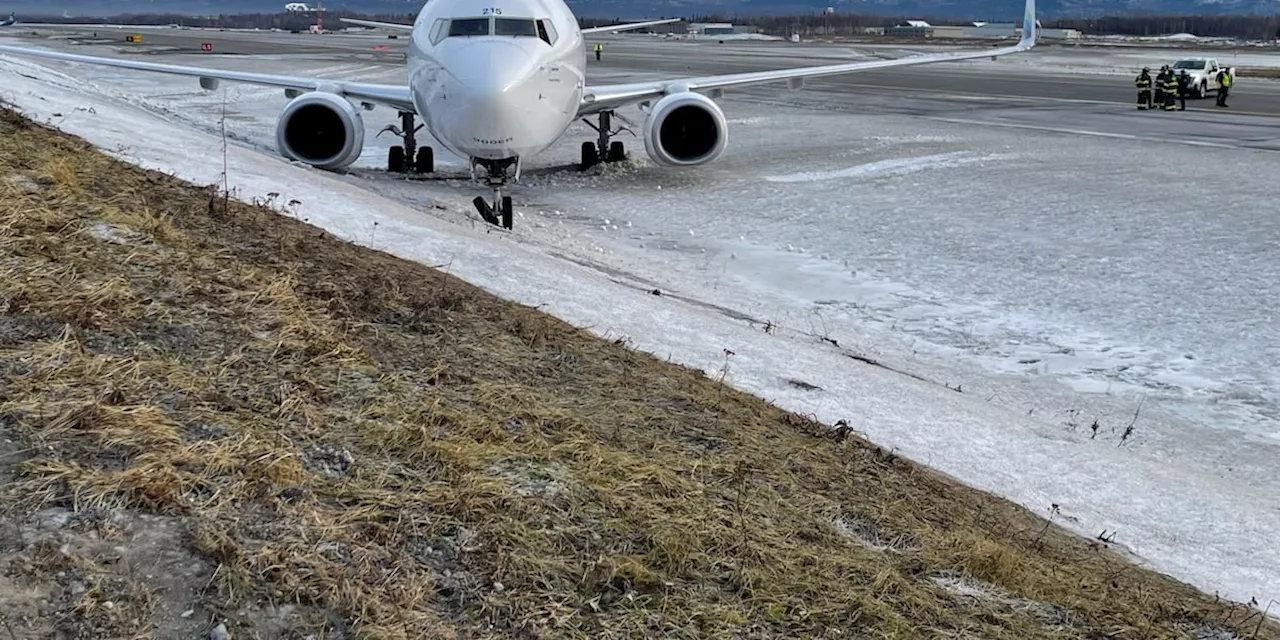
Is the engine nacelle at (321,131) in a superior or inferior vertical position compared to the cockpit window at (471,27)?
inferior

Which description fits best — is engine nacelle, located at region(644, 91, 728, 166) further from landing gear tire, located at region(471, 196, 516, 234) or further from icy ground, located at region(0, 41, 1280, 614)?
landing gear tire, located at region(471, 196, 516, 234)

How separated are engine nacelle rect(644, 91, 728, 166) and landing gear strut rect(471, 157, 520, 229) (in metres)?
3.79

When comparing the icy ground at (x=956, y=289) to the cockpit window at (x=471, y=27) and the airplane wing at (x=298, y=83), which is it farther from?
the cockpit window at (x=471, y=27)

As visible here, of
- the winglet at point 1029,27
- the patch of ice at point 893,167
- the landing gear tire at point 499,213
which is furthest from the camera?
the winglet at point 1029,27

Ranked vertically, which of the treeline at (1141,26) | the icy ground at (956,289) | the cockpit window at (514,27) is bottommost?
→ the icy ground at (956,289)

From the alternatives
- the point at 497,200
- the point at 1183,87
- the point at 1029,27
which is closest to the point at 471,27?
the point at 497,200

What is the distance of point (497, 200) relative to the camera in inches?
529

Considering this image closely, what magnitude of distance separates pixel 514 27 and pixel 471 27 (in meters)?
0.54

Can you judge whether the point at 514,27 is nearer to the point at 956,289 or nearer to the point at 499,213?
the point at 499,213

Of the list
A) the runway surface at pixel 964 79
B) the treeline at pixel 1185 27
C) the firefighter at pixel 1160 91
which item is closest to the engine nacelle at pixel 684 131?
the runway surface at pixel 964 79

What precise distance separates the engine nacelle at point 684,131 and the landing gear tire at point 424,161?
3386mm

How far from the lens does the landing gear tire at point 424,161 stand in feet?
56.7

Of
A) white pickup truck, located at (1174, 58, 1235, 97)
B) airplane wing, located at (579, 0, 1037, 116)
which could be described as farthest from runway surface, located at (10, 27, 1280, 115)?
airplane wing, located at (579, 0, 1037, 116)

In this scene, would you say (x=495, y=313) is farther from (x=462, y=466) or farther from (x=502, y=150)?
(x=502, y=150)
